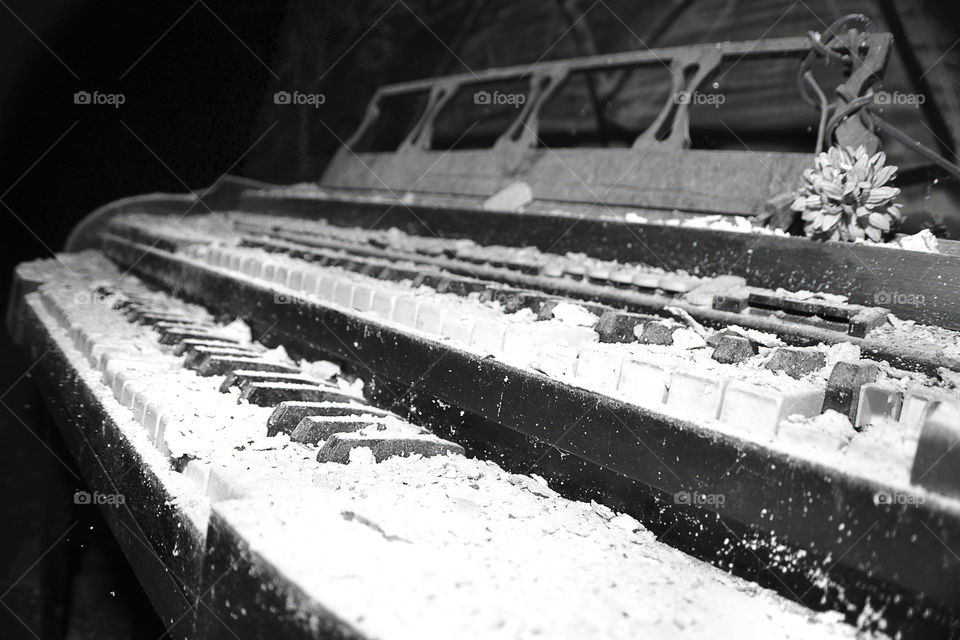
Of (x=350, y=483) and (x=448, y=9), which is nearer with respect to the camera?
(x=350, y=483)

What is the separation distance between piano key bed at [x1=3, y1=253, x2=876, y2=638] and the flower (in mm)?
874

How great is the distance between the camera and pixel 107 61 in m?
4.82

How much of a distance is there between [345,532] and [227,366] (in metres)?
0.96

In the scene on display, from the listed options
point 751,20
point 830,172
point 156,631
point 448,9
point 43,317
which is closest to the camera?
point 830,172

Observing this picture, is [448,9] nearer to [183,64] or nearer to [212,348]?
[183,64]

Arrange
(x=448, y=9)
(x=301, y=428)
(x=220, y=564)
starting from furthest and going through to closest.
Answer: (x=448, y=9), (x=301, y=428), (x=220, y=564)

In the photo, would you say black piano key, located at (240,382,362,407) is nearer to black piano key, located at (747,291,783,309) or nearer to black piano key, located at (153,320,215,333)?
black piano key, located at (153,320,215,333)

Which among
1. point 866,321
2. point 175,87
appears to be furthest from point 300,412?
point 175,87

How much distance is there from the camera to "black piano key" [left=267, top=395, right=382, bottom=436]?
52.8 inches

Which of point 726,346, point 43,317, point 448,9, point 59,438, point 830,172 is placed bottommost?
point 59,438

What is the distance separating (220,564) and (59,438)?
8.35 ft

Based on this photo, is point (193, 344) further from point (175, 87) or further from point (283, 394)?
point (175, 87)

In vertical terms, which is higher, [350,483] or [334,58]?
[334,58]

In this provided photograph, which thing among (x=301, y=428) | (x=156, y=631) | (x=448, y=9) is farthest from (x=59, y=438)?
(x=448, y=9)
